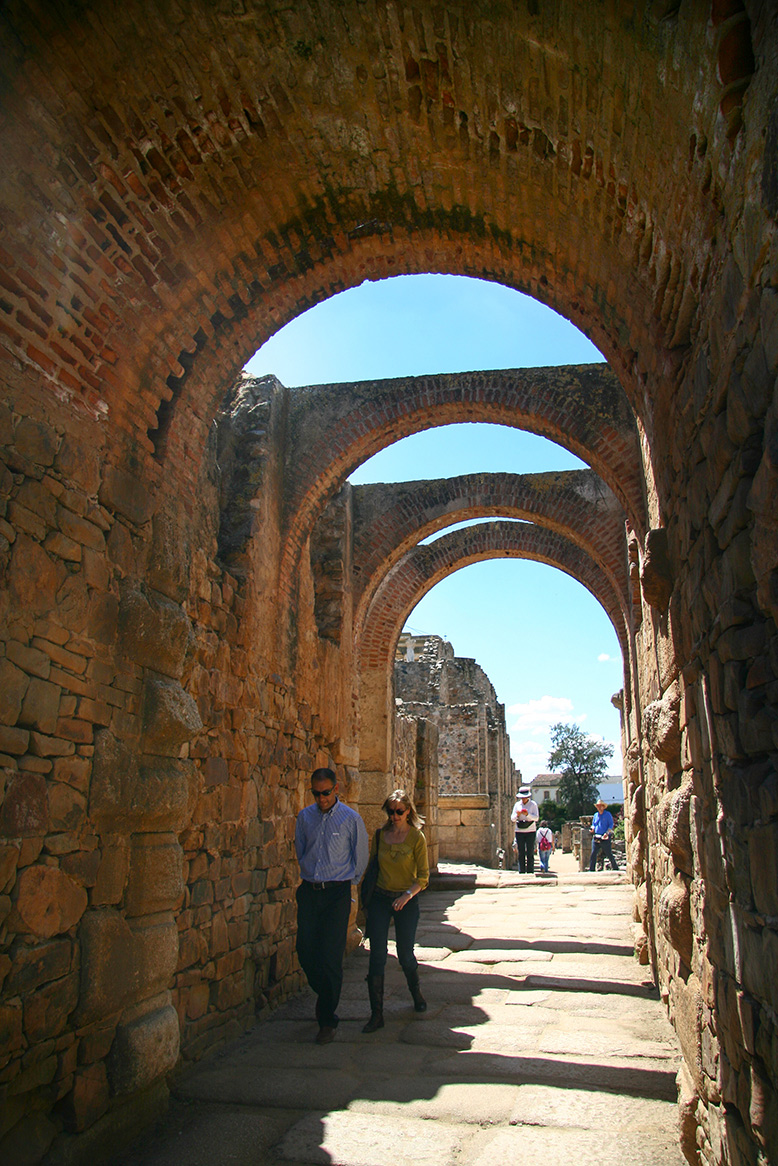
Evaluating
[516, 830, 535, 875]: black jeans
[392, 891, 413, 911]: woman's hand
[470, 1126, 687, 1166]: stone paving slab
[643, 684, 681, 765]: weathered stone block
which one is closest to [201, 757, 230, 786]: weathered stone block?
[392, 891, 413, 911]: woman's hand

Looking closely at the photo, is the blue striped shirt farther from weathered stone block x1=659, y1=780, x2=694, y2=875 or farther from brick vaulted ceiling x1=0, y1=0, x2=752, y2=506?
brick vaulted ceiling x1=0, y1=0, x2=752, y2=506

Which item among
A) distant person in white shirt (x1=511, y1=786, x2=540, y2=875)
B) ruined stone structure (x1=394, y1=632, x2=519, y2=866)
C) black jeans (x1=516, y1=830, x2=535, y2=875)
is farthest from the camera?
ruined stone structure (x1=394, y1=632, x2=519, y2=866)

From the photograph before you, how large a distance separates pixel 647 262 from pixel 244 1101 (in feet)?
14.0

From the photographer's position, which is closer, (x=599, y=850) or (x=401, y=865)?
(x=401, y=865)

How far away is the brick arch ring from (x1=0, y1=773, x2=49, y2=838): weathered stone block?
8426mm

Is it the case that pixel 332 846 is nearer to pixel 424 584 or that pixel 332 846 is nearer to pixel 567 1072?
pixel 567 1072

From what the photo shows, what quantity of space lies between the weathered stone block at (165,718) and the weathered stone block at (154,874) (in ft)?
1.47

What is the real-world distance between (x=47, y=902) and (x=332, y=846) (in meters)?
2.14

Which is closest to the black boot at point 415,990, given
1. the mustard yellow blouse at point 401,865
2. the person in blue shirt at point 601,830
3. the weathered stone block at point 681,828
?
the mustard yellow blouse at point 401,865

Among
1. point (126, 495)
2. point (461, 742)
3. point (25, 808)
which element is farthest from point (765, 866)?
point (461, 742)

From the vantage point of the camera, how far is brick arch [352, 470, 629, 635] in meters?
10.8

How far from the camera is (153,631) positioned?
410cm

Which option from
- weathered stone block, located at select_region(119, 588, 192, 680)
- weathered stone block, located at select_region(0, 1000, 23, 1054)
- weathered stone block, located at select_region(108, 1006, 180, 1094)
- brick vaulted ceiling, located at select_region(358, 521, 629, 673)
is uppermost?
brick vaulted ceiling, located at select_region(358, 521, 629, 673)

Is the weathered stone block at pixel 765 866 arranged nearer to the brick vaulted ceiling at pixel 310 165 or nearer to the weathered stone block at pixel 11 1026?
the brick vaulted ceiling at pixel 310 165
